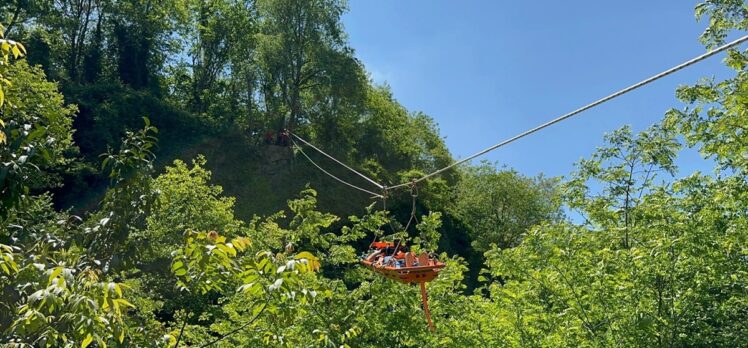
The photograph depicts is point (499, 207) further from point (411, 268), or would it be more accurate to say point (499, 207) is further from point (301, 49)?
point (411, 268)

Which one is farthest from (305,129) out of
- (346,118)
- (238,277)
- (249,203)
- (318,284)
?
(238,277)

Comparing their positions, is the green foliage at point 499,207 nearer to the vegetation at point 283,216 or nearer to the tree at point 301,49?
the vegetation at point 283,216

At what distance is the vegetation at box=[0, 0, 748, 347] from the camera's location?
2.88 m

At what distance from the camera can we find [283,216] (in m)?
13.3

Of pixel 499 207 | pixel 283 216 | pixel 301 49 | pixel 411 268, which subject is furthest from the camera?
pixel 499 207

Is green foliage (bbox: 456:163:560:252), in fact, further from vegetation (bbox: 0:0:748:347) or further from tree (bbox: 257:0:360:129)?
tree (bbox: 257:0:360:129)

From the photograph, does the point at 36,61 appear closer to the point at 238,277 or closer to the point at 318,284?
the point at 318,284

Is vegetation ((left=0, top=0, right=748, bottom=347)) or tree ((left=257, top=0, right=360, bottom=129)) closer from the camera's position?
vegetation ((left=0, top=0, right=748, bottom=347))

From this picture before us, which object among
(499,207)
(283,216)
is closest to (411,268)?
(283,216)

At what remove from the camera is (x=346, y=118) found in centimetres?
2909

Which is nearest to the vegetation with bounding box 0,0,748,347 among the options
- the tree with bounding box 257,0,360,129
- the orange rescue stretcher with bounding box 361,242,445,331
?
the tree with bounding box 257,0,360,129

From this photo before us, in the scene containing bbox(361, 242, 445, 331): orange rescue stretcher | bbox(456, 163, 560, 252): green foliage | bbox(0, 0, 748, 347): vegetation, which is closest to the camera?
bbox(0, 0, 748, 347): vegetation

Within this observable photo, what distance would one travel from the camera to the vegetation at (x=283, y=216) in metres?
2.88

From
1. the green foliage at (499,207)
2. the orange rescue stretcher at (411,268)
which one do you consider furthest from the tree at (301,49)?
the orange rescue stretcher at (411,268)
